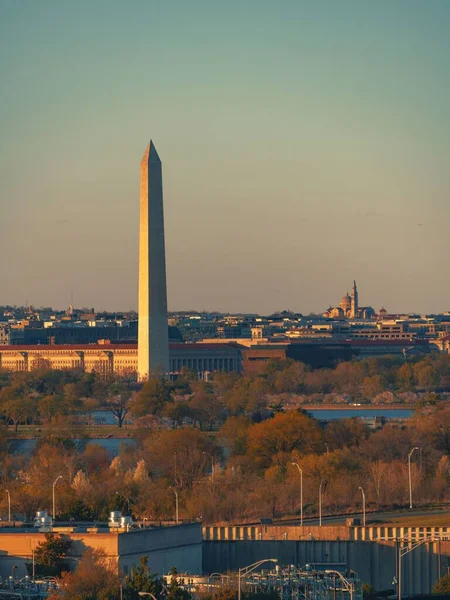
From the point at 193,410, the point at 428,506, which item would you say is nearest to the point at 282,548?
the point at 428,506

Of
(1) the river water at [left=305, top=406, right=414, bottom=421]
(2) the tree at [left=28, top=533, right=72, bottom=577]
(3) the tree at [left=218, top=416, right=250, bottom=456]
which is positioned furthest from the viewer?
(1) the river water at [left=305, top=406, right=414, bottom=421]

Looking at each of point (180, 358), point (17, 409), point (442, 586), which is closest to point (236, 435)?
point (17, 409)

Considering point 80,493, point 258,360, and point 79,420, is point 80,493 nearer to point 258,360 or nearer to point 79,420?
point 79,420

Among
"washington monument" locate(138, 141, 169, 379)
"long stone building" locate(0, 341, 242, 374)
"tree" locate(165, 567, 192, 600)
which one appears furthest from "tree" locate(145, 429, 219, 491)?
"long stone building" locate(0, 341, 242, 374)

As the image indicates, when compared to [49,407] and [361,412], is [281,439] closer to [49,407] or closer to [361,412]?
[49,407]

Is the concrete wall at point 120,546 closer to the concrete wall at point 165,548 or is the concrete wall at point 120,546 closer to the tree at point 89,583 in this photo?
the concrete wall at point 165,548

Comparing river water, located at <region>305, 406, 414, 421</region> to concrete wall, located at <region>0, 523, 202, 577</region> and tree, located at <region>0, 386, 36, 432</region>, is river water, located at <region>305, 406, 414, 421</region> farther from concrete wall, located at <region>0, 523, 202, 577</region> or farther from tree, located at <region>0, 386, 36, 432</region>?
concrete wall, located at <region>0, 523, 202, 577</region>
